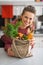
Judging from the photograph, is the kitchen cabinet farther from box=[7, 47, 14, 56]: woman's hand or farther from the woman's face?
box=[7, 47, 14, 56]: woman's hand

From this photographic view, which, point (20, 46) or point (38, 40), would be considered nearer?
point (20, 46)

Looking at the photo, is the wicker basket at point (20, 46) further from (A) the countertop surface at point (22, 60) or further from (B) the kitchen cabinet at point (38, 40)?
(B) the kitchen cabinet at point (38, 40)

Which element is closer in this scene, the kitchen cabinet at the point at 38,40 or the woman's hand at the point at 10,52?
the woman's hand at the point at 10,52

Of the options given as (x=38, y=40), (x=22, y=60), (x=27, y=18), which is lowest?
A: (x=38, y=40)

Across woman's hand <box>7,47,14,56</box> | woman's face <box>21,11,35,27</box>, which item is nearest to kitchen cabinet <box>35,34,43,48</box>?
woman's face <box>21,11,35,27</box>

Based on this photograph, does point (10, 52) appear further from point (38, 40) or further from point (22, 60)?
point (38, 40)

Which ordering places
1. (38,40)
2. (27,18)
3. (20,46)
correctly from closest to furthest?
(20,46) < (27,18) < (38,40)

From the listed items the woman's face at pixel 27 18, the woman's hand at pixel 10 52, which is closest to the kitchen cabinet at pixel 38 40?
the woman's face at pixel 27 18

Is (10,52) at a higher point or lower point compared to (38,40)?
higher

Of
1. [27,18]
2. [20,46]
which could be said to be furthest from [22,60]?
[27,18]

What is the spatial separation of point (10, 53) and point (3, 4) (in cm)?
176

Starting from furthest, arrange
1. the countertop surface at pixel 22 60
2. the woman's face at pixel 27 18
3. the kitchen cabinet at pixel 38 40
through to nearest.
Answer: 1. the kitchen cabinet at pixel 38 40
2. the woman's face at pixel 27 18
3. the countertop surface at pixel 22 60

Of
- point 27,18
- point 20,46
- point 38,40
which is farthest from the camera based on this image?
point 38,40

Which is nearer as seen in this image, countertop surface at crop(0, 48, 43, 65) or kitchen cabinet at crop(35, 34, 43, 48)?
countertop surface at crop(0, 48, 43, 65)
